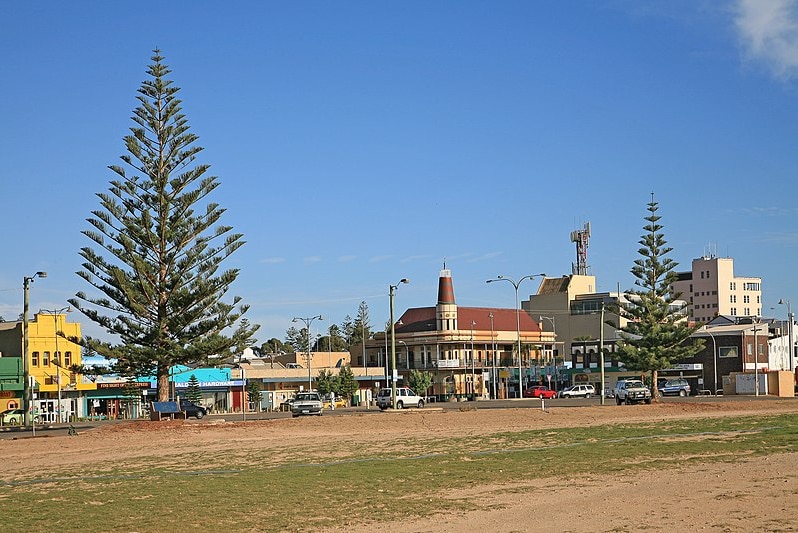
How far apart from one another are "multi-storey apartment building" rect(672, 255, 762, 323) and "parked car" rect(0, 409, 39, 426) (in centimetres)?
12868

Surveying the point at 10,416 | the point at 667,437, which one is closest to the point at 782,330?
the point at 10,416

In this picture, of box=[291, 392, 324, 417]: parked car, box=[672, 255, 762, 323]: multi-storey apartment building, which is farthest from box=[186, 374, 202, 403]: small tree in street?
box=[672, 255, 762, 323]: multi-storey apartment building

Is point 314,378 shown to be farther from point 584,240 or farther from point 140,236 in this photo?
point 584,240

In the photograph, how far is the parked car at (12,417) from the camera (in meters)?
58.7

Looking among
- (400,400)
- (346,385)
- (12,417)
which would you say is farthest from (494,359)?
(12,417)

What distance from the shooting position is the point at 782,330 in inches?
4414

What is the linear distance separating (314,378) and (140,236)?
175 feet

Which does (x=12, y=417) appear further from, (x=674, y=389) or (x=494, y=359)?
(x=494, y=359)

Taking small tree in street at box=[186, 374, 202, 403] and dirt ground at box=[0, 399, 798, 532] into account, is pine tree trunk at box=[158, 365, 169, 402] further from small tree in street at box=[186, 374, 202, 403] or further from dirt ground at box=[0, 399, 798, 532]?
small tree in street at box=[186, 374, 202, 403]

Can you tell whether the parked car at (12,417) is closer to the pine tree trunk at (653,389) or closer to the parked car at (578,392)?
the pine tree trunk at (653,389)

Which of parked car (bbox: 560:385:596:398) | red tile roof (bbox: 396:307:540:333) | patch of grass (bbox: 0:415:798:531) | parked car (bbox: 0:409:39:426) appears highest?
red tile roof (bbox: 396:307:540:333)

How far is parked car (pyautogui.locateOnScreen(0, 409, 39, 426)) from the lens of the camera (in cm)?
5872

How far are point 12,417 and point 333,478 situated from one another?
45.4 m

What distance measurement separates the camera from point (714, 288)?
17500 centimetres
